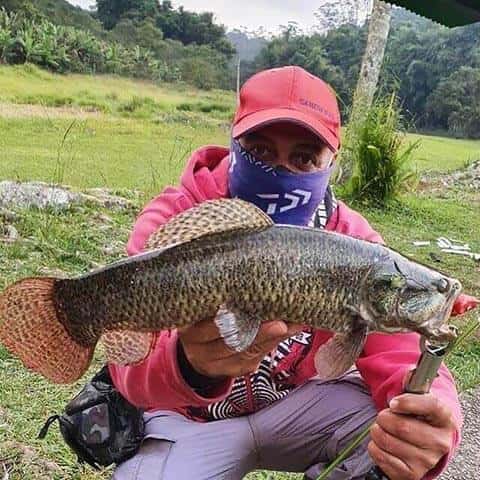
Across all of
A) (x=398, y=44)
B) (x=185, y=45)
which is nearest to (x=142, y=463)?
(x=398, y=44)

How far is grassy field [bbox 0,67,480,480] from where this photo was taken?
9.26ft

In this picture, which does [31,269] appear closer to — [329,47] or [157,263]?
[157,263]

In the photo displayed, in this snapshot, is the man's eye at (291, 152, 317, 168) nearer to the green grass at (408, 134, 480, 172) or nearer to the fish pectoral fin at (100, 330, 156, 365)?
the fish pectoral fin at (100, 330, 156, 365)

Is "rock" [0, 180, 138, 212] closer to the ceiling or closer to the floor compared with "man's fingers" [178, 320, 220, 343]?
closer to the floor

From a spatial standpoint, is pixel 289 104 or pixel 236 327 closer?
pixel 236 327

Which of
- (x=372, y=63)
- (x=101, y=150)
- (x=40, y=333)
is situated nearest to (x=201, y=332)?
(x=40, y=333)

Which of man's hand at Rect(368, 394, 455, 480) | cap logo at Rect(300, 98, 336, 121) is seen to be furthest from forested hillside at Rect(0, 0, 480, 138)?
man's hand at Rect(368, 394, 455, 480)

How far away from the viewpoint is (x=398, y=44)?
1892 centimetres

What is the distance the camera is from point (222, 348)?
1.22 meters

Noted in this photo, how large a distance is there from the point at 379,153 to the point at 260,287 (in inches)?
288

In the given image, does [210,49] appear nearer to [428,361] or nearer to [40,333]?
[40,333]

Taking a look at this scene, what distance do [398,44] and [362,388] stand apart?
1833 cm

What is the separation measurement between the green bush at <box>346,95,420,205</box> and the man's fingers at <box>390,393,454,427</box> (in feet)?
23.2

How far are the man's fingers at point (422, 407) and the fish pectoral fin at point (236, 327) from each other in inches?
11.5
